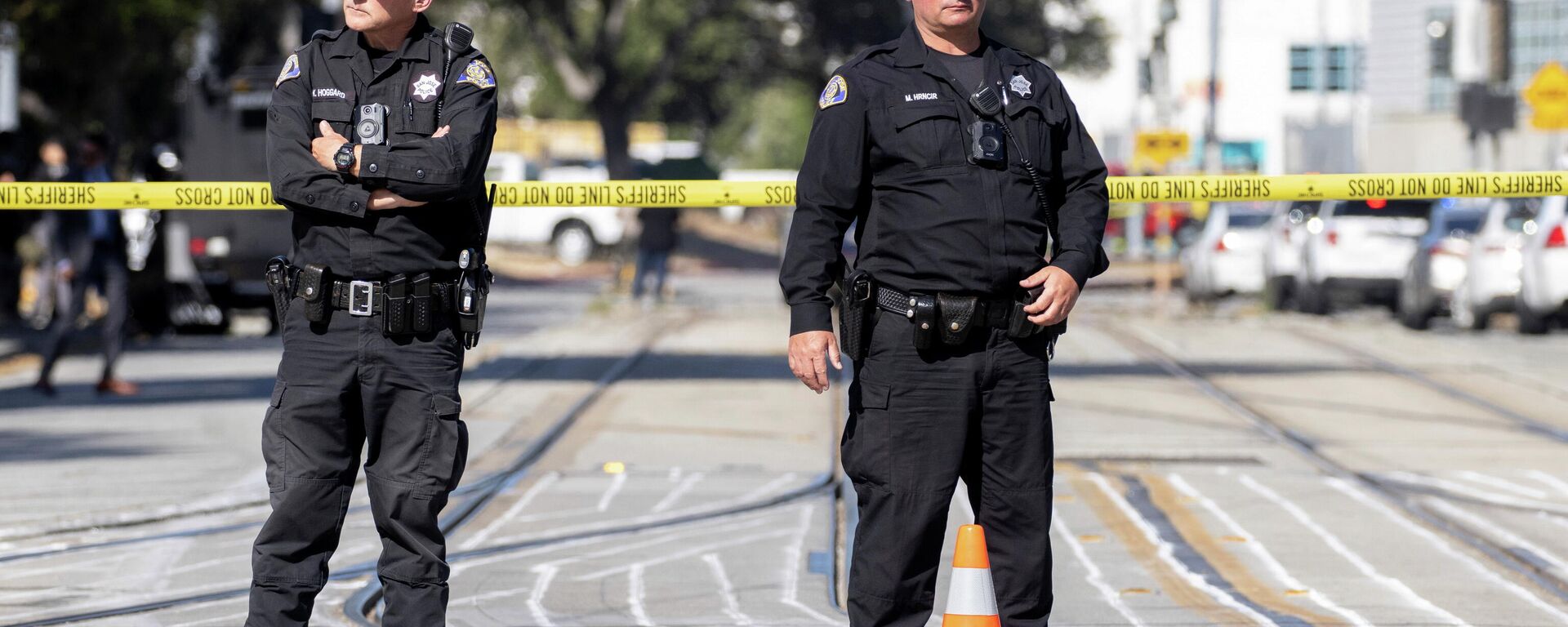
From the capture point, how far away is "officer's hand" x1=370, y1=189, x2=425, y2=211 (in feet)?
15.2

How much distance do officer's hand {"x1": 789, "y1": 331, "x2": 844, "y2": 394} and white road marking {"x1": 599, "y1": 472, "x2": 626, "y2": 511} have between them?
12.7ft

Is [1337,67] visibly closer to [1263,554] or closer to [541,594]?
[1263,554]

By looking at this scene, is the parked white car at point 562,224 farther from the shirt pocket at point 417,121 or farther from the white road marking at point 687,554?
the shirt pocket at point 417,121

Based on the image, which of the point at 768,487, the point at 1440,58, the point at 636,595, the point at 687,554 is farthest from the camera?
the point at 1440,58

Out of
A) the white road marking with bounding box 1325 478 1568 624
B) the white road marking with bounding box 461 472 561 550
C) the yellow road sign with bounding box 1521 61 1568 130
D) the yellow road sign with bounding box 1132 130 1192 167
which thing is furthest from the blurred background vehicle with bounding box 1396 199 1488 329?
the white road marking with bounding box 461 472 561 550

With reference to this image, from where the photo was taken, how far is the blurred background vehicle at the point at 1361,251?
21172 mm

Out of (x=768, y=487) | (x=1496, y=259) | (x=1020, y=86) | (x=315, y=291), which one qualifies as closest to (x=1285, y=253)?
(x=1496, y=259)

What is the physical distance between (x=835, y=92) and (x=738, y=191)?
9.03 feet

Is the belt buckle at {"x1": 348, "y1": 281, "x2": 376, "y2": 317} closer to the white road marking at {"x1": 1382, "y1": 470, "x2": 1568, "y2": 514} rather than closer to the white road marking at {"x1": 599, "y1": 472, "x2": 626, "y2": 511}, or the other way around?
the white road marking at {"x1": 599, "y1": 472, "x2": 626, "y2": 511}

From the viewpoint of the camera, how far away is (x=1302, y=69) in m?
Answer: 52.3

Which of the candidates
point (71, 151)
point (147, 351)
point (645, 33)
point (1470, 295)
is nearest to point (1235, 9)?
point (645, 33)

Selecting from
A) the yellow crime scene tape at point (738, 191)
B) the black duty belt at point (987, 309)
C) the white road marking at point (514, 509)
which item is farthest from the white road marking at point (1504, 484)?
the black duty belt at point (987, 309)

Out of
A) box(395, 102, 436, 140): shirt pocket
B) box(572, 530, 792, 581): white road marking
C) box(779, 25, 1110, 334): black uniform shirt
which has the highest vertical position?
box(395, 102, 436, 140): shirt pocket

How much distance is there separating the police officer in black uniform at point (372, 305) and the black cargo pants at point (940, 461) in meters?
0.98
